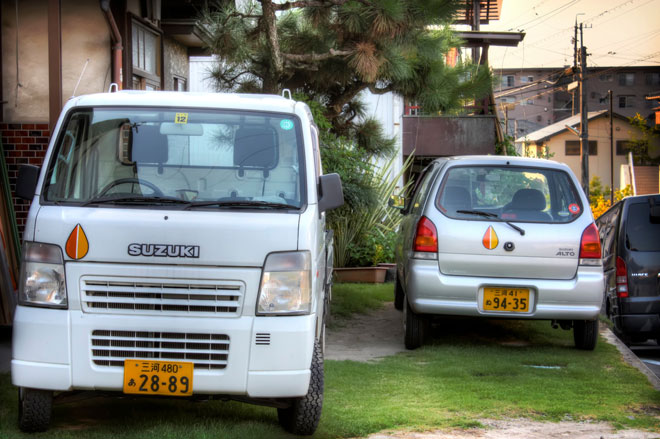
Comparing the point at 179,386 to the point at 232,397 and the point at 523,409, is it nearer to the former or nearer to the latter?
the point at 232,397

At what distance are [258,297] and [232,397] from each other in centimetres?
62

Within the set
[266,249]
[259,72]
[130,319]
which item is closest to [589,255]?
[266,249]

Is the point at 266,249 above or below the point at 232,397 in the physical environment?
above

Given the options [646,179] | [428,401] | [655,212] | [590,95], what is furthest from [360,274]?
[590,95]

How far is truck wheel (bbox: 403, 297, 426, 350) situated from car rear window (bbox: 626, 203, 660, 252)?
3.12m

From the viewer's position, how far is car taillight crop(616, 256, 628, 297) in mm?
9484

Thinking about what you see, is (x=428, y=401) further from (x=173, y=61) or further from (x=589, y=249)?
(x=173, y=61)

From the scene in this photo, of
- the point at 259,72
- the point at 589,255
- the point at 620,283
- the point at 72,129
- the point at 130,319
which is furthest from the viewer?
the point at 259,72

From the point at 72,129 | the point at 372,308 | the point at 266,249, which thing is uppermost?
the point at 72,129

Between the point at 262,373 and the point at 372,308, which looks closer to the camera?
the point at 262,373

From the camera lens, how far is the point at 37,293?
458 cm

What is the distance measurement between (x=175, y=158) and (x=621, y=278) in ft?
20.6

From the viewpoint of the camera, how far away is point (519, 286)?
24.4 ft

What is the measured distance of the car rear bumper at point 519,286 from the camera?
7.44 m
